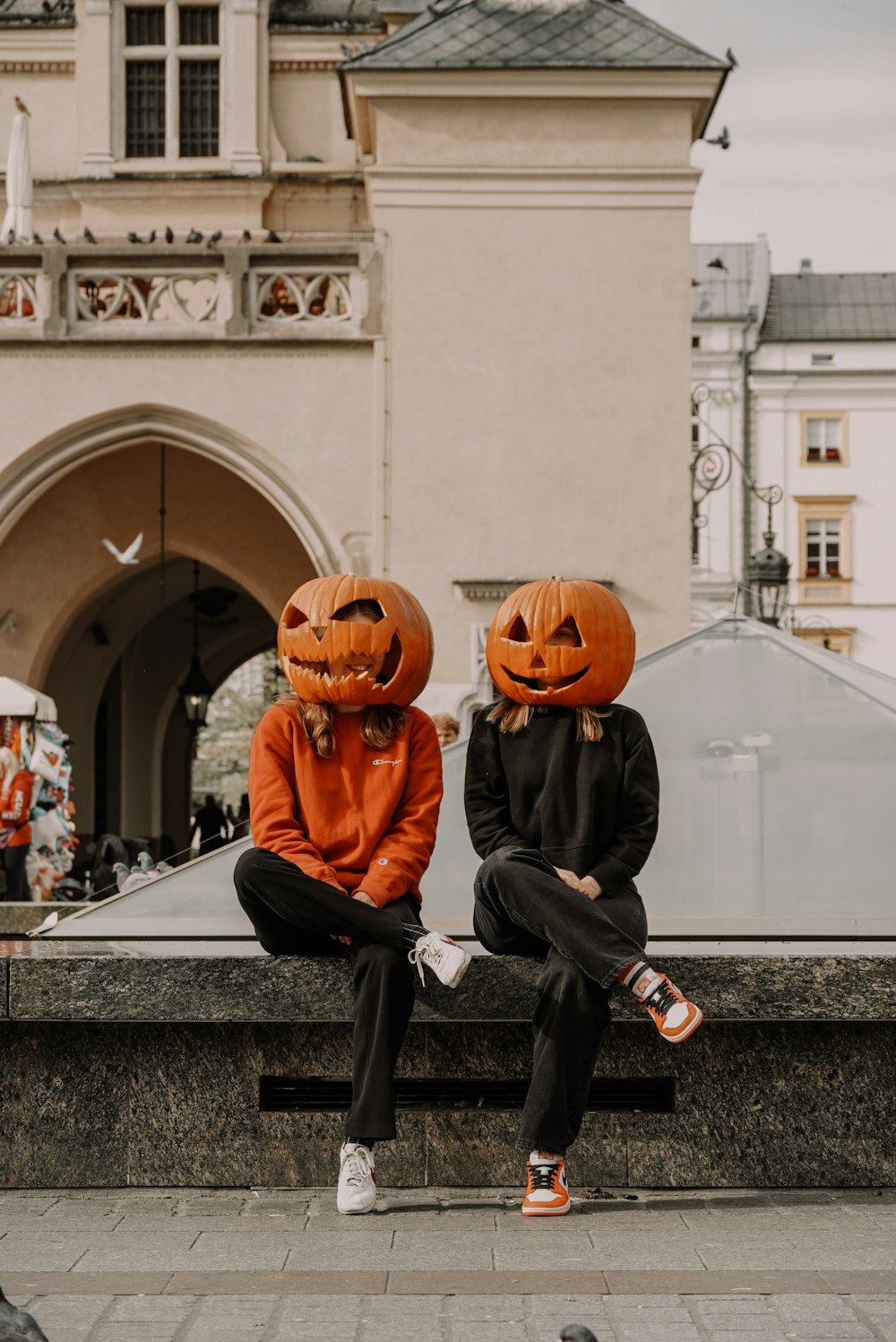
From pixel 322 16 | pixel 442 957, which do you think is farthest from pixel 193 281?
pixel 442 957

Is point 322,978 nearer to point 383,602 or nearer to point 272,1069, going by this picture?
point 272,1069

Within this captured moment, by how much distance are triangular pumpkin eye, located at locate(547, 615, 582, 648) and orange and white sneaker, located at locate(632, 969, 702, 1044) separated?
1.16 metres

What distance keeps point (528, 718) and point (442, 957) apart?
2.87 ft

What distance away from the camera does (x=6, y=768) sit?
44.6 ft

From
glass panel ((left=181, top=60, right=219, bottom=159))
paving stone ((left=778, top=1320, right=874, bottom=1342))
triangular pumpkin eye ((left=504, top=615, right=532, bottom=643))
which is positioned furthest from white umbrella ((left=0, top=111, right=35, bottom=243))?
paving stone ((left=778, top=1320, right=874, bottom=1342))

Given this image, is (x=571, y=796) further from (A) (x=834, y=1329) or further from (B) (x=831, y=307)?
(B) (x=831, y=307)

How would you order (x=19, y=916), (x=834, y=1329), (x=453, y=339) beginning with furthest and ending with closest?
(x=453, y=339) → (x=19, y=916) → (x=834, y=1329)

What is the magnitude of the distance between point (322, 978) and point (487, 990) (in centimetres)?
47

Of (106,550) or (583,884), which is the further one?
(106,550)

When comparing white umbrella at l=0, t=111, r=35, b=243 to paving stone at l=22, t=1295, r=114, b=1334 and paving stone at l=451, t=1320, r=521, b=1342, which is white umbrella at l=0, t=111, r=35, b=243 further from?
paving stone at l=451, t=1320, r=521, b=1342

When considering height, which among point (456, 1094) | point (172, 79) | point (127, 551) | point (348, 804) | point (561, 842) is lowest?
point (456, 1094)

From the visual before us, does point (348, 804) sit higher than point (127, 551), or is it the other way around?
point (127, 551)

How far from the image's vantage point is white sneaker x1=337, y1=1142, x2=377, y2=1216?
196 inches

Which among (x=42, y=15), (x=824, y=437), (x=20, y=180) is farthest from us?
(x=824, y=437)
